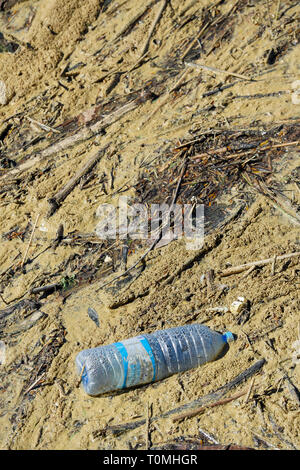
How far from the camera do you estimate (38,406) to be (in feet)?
14.1

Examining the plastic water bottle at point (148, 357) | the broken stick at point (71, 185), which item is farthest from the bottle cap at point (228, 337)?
the broken stick at point (71, 185)

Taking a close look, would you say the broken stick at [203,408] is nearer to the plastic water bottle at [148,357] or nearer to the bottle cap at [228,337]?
the plastic water bottle at [148,357]

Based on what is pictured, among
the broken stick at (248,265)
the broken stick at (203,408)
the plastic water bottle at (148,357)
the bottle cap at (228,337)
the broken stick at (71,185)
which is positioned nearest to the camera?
the broken stick at (203,408)

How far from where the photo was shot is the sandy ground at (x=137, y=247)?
416 centimetres

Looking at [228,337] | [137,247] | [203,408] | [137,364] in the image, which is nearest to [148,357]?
[137,364]

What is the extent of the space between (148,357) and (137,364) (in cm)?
11

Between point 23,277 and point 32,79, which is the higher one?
point 32,79

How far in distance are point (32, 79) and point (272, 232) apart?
164 inches

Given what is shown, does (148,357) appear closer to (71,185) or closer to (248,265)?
(248,265)

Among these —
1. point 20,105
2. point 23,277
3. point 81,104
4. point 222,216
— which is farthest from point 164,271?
point 20,105

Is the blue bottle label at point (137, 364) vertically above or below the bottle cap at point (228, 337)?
above

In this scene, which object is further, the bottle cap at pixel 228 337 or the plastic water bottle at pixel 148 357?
the bottle cap at pixel 228 337

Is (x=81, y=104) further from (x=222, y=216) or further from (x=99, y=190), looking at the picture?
(x=222, y=216)

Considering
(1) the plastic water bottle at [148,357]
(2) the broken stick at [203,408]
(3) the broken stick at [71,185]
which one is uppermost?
(3) the broken stick at [71,185]
